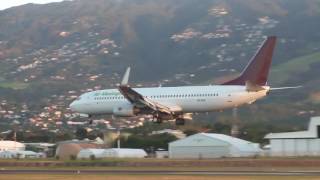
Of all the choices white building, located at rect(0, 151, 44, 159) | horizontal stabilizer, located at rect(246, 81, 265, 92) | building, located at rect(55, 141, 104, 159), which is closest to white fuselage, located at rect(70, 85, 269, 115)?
horizontal stabilizer, located at rect(246, 81, 265, 92)

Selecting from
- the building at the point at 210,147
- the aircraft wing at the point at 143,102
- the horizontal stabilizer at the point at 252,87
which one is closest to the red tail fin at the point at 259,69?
the horizontal stabilizer at the point at 252,87

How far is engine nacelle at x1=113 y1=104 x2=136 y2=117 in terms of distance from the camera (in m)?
83.9

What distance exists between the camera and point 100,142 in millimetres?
115812

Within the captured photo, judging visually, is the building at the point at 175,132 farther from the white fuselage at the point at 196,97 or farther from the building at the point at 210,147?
the white fuselage at the point at 196,97

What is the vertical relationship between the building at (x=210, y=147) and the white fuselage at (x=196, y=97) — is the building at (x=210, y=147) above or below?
below

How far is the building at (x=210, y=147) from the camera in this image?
3858 inches

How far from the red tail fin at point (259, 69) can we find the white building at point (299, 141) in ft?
33.2

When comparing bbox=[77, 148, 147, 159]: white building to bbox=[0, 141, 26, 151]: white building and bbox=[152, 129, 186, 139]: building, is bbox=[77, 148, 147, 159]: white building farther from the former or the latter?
bbox=[0, 141, 26, 151]: white building

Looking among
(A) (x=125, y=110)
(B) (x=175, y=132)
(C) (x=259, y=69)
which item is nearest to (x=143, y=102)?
(A) (x=125, y=110)

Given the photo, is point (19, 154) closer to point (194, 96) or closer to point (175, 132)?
point (175, 132)

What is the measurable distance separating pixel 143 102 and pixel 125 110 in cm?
311

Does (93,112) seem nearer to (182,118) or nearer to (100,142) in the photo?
(182,118)

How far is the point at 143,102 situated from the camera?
8200 cm

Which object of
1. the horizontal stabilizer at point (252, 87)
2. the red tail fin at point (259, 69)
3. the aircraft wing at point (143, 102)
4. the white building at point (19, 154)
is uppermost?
the red tail fin at point (259, 69)
